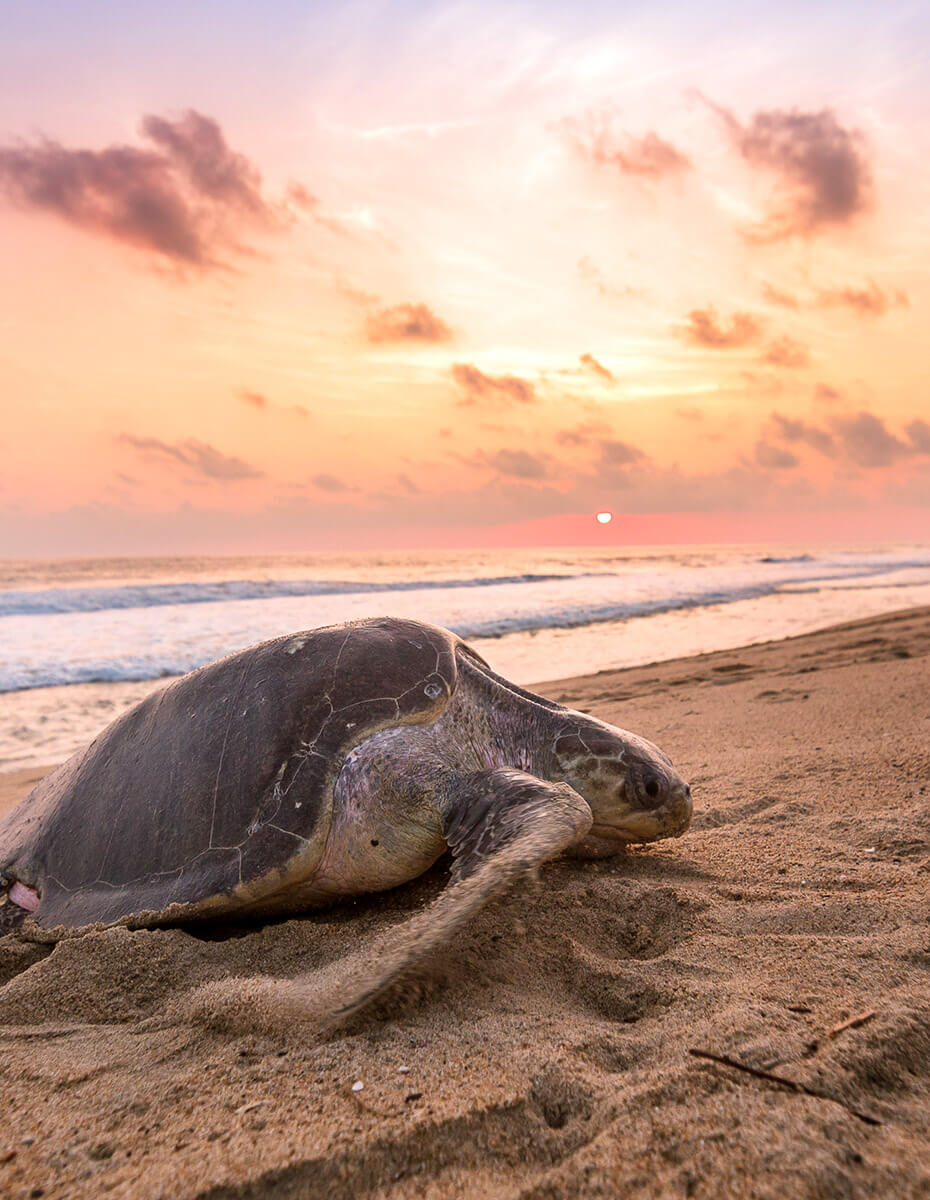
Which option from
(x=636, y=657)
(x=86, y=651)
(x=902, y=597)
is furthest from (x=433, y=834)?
(x=902, y=597)

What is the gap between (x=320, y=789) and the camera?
2.49 meters

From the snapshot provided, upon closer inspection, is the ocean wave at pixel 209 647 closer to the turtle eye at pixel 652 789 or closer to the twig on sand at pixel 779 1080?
the turtle eye at pixel 652 789

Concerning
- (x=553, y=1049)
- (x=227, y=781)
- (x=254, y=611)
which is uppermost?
(x=227, y=781)

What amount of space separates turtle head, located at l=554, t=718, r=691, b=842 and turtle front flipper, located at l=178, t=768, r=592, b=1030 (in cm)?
54

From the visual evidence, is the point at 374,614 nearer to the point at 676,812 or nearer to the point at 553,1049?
the point at 676,812

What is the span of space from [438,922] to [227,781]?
3.84ft

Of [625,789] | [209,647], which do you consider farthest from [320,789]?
[209,647]

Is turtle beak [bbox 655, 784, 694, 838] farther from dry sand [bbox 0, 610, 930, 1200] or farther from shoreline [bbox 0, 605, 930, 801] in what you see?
shoreline [bbox 0, 605, 930, 801]

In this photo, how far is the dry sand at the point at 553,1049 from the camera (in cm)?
122

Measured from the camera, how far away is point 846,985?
1696mm

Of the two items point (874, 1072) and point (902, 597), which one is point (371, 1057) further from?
point (902, 597)

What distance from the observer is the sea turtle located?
2410 mm

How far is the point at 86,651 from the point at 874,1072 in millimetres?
12080

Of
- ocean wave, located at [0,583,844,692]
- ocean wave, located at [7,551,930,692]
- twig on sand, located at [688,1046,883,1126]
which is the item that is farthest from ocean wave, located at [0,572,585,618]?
twig on sand, located at [688,1046,883,1126]
